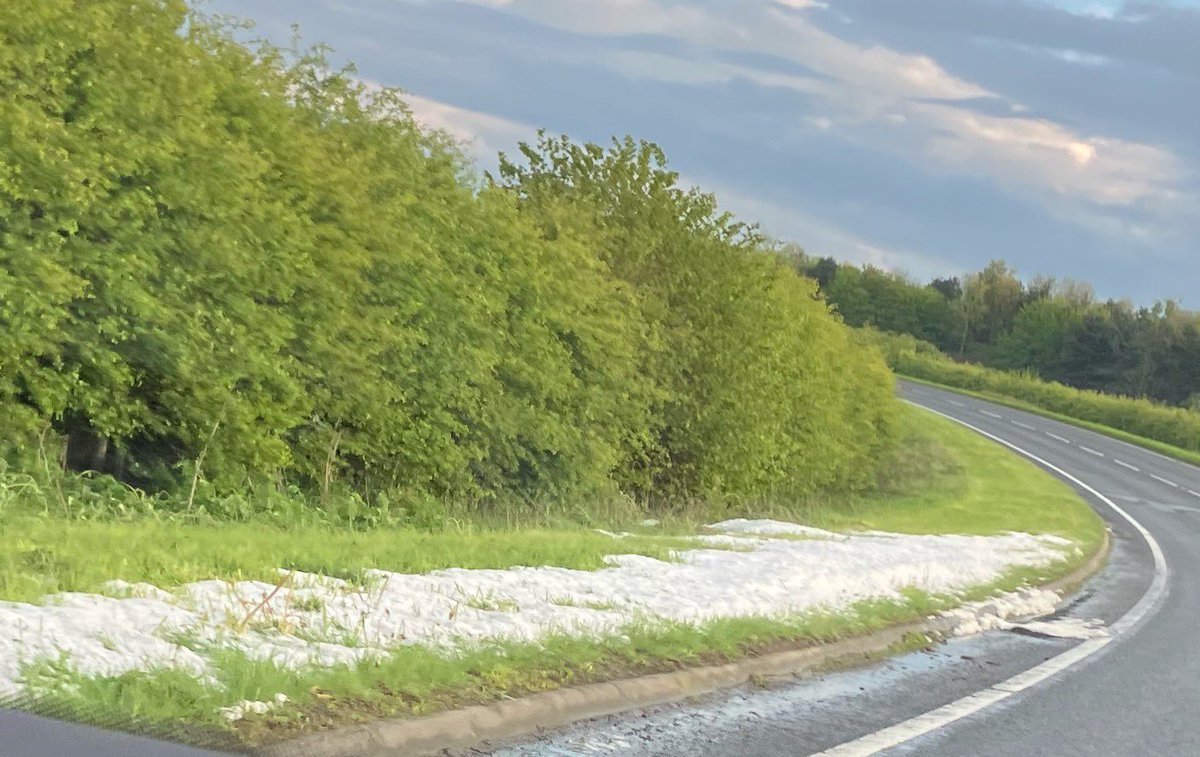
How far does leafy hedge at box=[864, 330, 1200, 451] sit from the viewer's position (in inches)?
2403

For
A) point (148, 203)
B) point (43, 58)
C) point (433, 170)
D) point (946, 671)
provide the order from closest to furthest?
point (946, 671)
point (43, 58)
point (148, 203)
point (433, 170)

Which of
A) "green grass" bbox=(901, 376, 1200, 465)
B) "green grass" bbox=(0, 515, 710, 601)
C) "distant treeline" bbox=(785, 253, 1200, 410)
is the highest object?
"distant treeline" bbox=(785, 253, 1200, 410)

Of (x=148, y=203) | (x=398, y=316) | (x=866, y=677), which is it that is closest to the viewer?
(x=866, y=677)

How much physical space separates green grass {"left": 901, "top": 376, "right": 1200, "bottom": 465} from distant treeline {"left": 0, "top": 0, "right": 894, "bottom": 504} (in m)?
38.0

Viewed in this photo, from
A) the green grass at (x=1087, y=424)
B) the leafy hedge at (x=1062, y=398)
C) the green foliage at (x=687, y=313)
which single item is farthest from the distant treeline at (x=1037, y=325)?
the green foliage at (x=687, y=313)

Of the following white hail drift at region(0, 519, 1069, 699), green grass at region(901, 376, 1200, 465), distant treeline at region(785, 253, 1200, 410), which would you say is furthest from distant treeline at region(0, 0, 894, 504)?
distant treeline at region(785, 253, 1200, 410)

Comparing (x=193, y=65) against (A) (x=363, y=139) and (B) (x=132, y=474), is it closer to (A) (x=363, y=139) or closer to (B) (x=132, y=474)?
(A) (x=363, y=139)

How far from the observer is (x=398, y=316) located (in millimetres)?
15500

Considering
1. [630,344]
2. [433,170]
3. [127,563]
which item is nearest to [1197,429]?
[630,344]

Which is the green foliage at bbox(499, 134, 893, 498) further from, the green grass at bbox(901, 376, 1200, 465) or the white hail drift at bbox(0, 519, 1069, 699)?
the green grass at bbox(901, 376, 1200, 465)

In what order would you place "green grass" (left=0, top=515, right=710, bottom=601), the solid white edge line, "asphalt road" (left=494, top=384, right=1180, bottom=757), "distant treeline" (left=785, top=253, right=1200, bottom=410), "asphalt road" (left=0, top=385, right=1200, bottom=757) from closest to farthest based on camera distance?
"asphalt road" (left=0, top=385, right=1200, bottom=757), "asphalt road" (left=494, top=384, right=1180, bottom=757), the solid white edge line, "green grass" (left=0, top=515, right=710, bottom=601), "distant treeline" (left=785, top=253, right=1200, bottom=410)

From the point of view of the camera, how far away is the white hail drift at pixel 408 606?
6.01m

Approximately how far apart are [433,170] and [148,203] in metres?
5.41

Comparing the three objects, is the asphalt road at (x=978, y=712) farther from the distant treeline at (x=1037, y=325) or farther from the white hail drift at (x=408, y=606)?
the distant treeline at (x=1037, y=325)
